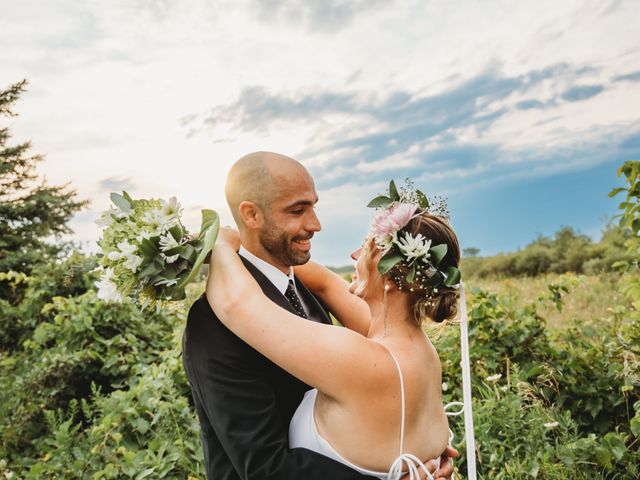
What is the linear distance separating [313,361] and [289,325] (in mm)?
176

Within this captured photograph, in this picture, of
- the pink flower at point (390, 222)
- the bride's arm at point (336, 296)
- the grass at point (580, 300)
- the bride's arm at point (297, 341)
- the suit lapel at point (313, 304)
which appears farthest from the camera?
the grass at point (580, 300)

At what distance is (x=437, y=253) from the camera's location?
2400 mm

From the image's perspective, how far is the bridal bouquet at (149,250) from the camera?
7.73 feet

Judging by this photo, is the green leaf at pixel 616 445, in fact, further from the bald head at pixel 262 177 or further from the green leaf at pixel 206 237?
the green leaf at pixel 206 237

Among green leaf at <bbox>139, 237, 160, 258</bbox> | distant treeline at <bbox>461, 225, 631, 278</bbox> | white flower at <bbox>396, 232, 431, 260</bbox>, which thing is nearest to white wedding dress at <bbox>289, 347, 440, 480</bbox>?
white flower at <bbox>396, 232, 431, 260</bbox>

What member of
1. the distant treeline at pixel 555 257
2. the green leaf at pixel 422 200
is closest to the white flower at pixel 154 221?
the green leaf at pixel 422 200

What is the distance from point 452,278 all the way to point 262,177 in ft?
3.41

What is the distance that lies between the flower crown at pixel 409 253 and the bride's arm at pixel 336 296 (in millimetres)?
869

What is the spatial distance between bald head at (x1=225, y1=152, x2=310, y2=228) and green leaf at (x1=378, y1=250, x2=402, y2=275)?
667 millimetres

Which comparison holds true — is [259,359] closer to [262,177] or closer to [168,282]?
[168,282]

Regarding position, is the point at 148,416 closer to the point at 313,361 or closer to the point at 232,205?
the point at 232,205

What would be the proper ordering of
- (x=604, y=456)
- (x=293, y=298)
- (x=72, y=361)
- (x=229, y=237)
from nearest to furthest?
1. (x=229, y=237)
2. (x=293, y=298)
3. (x=604, y=456)
4. (x=72, y=361)

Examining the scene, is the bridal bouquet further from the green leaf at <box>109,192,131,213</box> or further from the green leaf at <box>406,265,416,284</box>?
the green leaf at <box>406,265,416,284</box>

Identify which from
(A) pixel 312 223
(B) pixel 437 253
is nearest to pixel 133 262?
(A) pixel 312 223
